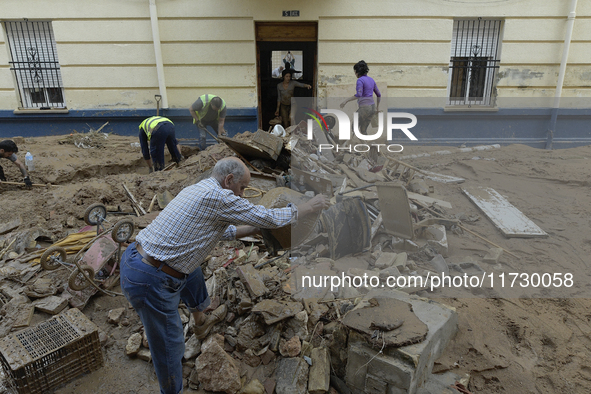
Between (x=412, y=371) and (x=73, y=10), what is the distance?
10217mm

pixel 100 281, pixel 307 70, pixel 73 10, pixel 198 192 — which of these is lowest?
pixel 100 281

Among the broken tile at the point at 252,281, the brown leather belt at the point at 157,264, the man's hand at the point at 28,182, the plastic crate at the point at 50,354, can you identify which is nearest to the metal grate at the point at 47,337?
the plastic crate at the point at 50,354

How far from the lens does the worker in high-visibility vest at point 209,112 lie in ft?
25.6

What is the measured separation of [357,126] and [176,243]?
255 inches

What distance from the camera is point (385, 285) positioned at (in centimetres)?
382

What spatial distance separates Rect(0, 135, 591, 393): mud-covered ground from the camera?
293cm

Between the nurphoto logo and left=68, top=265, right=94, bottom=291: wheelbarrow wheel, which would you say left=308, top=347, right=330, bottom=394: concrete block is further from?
the nurphoto logo

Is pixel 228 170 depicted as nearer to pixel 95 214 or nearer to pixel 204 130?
pixel 95 214

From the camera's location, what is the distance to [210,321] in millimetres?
3295

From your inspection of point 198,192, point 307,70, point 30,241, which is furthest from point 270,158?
point 307,70

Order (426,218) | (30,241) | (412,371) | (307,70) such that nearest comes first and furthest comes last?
(412,371), (30,241), (426,218), (307,70)

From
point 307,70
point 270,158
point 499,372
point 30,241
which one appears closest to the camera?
point 499,372

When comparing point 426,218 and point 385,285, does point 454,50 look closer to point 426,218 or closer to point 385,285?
point 426,218

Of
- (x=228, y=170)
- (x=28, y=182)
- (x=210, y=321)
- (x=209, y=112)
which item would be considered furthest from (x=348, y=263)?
(x=28, y=182)
